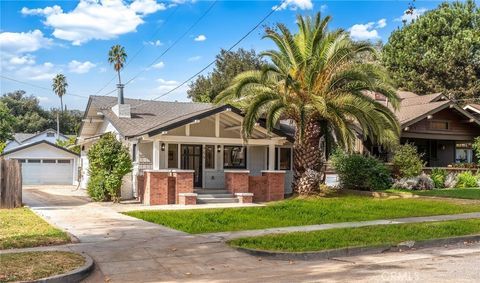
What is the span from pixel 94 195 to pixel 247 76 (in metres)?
7.99

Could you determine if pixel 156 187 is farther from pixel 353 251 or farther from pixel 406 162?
pixel 406 162

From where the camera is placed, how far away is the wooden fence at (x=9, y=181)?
657 inches

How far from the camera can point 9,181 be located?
16.8m

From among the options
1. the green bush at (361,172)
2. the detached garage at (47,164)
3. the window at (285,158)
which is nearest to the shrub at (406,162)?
the green bush at (361,172)

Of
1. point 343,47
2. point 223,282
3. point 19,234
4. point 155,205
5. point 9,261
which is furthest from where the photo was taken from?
point 343,47

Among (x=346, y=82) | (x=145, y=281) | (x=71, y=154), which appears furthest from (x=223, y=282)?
(x=71, y=154)

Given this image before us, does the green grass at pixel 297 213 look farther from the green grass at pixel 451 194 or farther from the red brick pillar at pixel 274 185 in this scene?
the green grass at pixel 451 194

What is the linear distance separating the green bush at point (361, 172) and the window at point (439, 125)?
562cm

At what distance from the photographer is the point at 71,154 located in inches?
1446

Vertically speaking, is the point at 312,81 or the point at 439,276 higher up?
the point at 312,81

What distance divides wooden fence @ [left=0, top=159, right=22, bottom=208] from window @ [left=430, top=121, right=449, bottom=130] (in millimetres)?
20711

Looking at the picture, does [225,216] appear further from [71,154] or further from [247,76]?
[71,154]

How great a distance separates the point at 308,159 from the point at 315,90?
2950 millimetres

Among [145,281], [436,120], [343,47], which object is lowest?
[145,281]
